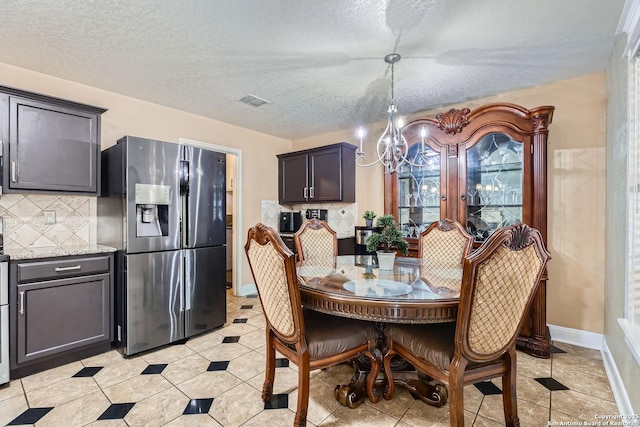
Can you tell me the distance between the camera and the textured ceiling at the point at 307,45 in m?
1.79

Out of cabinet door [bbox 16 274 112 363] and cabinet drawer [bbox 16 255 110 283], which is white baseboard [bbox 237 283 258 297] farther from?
cabinet drawer [bbox 16 255 110 283]

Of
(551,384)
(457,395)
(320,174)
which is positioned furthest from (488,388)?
(320,174)

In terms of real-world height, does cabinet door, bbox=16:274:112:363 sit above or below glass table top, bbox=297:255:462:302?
below

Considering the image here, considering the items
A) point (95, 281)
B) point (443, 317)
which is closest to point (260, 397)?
point (443, 317)

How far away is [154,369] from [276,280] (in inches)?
58.2

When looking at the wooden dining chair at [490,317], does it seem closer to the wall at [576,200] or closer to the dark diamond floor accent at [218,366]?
the dark diamond floor accent at [218,366]

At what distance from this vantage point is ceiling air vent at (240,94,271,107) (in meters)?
3.14

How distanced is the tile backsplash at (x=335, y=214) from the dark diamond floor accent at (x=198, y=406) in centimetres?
258

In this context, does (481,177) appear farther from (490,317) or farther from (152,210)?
(152,210)

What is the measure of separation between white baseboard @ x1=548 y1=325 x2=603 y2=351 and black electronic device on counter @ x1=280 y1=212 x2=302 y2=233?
3.23m

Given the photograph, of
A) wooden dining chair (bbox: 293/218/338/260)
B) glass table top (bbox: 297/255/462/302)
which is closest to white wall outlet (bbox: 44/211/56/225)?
wooden dining chair (bbox: 293/218/338/260)

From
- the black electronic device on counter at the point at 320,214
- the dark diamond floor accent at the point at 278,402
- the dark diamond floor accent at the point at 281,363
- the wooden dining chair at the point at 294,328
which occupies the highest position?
the black electronic device on counter at the point at 320,214

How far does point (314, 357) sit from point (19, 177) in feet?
8.40

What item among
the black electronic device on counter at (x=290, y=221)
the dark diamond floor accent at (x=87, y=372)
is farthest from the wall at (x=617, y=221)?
the black electronic device on counter at (x=290, y=221)
